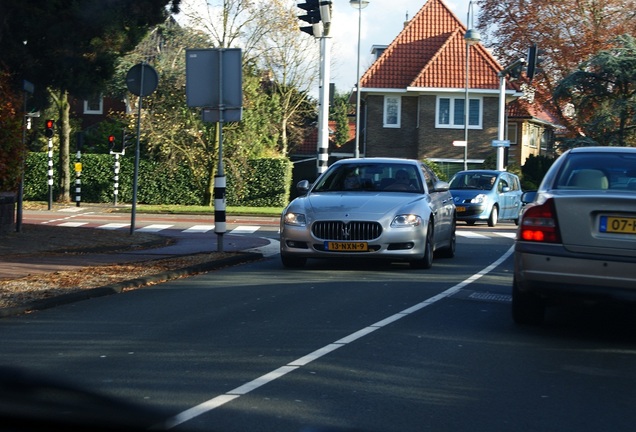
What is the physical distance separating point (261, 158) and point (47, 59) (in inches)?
982

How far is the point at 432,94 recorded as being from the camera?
53875 mm

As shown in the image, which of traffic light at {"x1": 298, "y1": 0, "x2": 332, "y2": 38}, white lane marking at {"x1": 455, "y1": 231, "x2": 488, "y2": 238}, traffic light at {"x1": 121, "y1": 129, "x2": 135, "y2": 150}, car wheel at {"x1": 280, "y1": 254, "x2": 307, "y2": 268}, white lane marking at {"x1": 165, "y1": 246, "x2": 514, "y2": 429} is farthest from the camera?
traffic light at {"x1": 121, "y1": 129, "x2": 135, "y2": 150}

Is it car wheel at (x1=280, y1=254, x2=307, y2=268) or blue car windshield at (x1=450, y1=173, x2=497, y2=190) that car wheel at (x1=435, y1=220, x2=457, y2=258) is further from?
blue car windshield at (x1=450, y1=173, x2=497, y2=190)

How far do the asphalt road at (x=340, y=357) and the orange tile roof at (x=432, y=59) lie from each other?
42435 mm

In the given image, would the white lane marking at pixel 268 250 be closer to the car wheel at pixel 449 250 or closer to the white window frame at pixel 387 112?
the car wheel at pixel 449 250

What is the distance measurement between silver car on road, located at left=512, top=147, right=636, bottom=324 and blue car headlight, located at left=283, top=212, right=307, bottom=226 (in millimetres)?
5625

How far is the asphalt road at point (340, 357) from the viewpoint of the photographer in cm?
583

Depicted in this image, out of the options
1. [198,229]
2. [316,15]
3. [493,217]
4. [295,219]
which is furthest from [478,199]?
[295,219]

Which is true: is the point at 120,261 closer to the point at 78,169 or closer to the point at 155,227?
the point at 155,227

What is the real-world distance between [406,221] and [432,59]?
41447mm

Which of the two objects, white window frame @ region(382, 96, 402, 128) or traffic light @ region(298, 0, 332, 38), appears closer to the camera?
traffic light @ region(298, 0, 332, 38)

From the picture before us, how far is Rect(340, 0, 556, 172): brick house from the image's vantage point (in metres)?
53.5

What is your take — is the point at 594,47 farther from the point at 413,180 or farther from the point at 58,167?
the point at 413,180

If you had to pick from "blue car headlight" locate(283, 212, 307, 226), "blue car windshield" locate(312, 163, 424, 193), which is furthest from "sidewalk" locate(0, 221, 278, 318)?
"blue car windshield" locate(312, 163, 424, 193)
